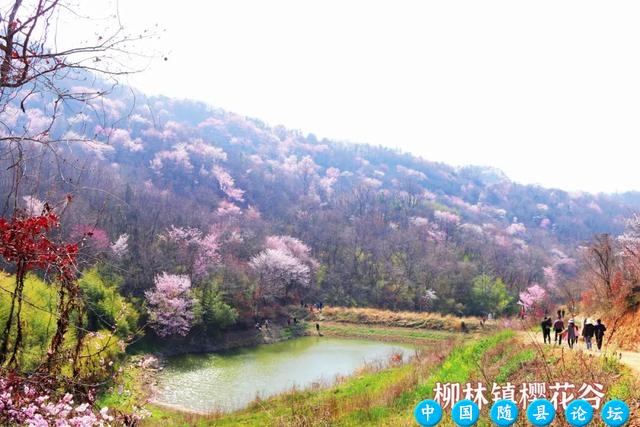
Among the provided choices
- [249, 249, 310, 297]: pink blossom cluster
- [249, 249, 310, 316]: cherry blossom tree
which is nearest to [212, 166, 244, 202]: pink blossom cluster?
[249, 249, 310, 316]: cherry blossom tree

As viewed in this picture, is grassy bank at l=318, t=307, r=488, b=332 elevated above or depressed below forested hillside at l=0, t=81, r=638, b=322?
below

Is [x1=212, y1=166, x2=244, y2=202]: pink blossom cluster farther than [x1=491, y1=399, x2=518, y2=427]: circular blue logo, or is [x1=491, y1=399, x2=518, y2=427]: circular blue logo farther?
[x1=212, y1=166, x2=244, y2=202]: pink blossom cluster

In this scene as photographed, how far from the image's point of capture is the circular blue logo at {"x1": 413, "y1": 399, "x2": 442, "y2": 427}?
15.8 feet

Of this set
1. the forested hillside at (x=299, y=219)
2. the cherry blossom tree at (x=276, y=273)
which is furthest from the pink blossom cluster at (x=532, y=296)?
the cherry blossom tree at (x=276, y=273)

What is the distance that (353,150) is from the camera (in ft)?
414

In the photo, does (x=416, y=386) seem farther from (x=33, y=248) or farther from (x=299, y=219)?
(x=299, y=219)

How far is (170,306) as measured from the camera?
95.9 feet

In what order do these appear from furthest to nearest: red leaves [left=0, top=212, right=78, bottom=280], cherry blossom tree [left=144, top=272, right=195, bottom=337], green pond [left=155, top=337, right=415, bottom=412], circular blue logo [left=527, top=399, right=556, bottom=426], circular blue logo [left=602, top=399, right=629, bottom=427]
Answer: cherry blossom tree [left=144, top=272, right=195, bottom=337] → green pond [left=155, top=337, right=415, bottom=412] → circular blue logo [left=527, top=399, right=556, bottom=426] → circular blue logo [left=602, top=399, right=629, bottom=427] → red leaves [left=0, top=212, right=78, bottom=280]

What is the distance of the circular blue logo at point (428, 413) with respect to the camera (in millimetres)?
4816

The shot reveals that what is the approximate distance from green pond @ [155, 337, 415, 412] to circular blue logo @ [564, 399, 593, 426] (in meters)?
13.8

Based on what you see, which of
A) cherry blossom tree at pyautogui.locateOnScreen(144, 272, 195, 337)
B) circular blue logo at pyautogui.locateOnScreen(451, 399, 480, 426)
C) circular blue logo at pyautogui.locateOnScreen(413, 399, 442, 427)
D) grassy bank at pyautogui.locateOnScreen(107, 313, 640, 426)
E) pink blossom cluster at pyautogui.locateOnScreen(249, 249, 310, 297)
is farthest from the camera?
pink blossom cluster at pyautogui.locateOnScreen(249, 249, 310, 297)

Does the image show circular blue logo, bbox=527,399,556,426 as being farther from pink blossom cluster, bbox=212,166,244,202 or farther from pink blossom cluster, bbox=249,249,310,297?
pink blossom cluster, bbox=212,166,244,202

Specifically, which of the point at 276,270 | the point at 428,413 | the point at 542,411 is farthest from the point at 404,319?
the point at 542,411

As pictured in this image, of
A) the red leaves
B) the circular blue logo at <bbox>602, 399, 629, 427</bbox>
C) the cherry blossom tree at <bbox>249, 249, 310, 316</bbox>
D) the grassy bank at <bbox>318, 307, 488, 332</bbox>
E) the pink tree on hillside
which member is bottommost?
the grassy bank at <bbox>318, 307, 488, 332</bbox>
